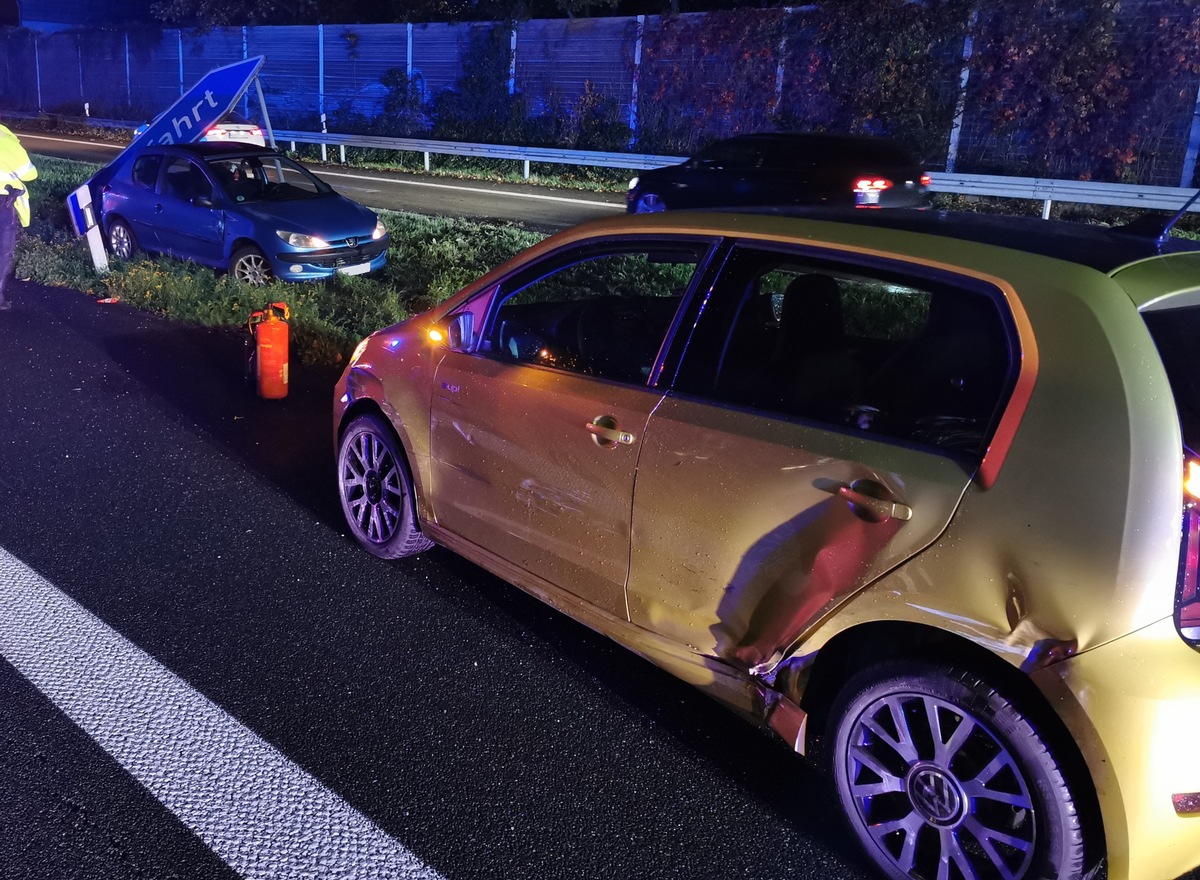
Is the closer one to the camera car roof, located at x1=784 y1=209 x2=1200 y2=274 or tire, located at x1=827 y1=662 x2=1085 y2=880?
tire, located at x1=827 y1=662 x2=1085 y2=880

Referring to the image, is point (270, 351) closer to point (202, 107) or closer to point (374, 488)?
point (374, 488)

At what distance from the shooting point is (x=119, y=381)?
7.11 m

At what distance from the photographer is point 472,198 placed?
18359mm

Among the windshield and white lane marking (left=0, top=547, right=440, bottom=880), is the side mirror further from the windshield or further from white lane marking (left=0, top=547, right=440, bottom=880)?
the windshield

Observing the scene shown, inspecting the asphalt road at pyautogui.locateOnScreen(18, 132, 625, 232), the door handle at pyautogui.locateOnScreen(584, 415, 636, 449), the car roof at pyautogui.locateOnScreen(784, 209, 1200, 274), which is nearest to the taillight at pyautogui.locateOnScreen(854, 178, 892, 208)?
the asphalt road at pyautogui.locateOnScreen(18, 132, 625, 232)

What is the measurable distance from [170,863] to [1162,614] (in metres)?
2.58

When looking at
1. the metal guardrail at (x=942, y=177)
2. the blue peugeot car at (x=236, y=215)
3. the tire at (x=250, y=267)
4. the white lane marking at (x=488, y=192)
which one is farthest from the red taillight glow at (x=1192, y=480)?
the white lane marking at (x=488, y=192)

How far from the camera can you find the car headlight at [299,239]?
383 inches

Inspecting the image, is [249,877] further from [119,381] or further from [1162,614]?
[119,381]

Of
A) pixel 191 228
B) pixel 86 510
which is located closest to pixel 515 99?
pixel 191 228

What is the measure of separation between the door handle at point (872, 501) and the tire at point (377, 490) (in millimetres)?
2196

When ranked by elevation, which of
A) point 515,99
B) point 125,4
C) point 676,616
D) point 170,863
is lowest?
point 170,863

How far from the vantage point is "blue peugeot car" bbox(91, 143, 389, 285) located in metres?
9.82

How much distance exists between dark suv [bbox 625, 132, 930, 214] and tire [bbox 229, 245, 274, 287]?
5508 millimetres
